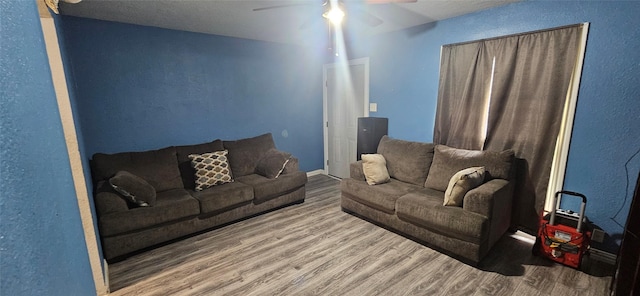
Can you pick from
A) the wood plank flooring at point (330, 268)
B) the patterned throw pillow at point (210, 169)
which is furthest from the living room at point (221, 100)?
the wood plank flooring at point (330, 268)

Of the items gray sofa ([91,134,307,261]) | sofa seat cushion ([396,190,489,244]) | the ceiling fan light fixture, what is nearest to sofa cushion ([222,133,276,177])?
gray sofa ([91,134,307,261])

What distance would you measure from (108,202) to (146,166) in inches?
28.3

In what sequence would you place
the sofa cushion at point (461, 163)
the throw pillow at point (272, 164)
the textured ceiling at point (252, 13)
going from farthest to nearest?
the throw pillow at point (272, 164)
the sofa cushion at point (461, 163)
the textured ceiling at point (252, 13)

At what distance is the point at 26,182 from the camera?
0.62m

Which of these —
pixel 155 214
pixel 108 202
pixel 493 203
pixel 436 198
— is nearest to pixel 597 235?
pixel 493 203

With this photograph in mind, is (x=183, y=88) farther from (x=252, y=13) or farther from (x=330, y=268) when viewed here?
(x=330, y=268)

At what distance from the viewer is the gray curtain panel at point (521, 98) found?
243cm

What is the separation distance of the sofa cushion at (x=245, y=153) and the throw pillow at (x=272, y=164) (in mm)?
107

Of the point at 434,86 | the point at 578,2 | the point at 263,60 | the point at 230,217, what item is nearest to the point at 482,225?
the point at 434,86

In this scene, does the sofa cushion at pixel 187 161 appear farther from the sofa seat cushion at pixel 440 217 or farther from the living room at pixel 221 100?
the sofa seat cushion at pixel 440 217

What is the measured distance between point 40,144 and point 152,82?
9.54 ft

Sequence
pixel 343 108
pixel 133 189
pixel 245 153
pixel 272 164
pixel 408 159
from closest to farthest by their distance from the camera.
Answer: pixel 133 189 < pixel 408 159 < pixel 272 164 < pixel 245 153 < pixel 343 108

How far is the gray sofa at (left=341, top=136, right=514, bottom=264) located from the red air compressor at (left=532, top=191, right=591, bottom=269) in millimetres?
319

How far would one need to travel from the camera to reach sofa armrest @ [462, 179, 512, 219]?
2.24 meters
